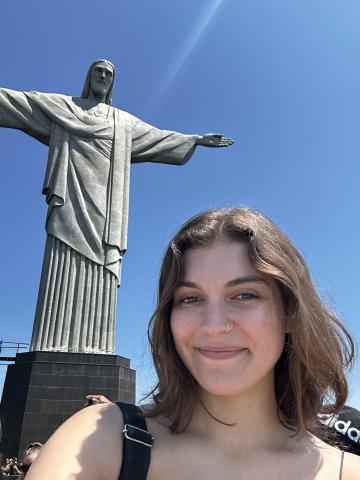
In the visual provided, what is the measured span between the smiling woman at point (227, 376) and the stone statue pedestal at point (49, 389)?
757cm

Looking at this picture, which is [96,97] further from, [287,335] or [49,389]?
[287,335]

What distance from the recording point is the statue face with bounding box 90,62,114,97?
10.9 m

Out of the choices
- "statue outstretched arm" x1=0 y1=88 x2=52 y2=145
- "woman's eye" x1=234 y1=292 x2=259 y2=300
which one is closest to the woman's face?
"woman's eye" x1=234 y1=292 x2=259 y2=300

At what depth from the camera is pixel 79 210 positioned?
990 centimetres

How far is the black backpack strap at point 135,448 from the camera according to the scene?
117 cm

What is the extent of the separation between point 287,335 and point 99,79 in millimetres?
10639

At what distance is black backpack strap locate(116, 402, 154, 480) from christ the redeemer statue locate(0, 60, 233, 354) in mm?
8214

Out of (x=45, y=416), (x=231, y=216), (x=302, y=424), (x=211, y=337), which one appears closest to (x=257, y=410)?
(x=302, y=424)

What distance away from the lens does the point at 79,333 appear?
9.21m

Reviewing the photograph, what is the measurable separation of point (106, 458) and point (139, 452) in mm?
95

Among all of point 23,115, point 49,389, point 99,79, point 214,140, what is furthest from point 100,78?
point 49,389

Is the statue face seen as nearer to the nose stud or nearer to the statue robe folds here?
the statue robe folds

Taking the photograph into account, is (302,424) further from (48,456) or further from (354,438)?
(48,456)

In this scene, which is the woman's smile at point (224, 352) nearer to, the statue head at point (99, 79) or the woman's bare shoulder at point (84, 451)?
the woman's bare shoulder at point (84, 451)
